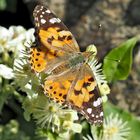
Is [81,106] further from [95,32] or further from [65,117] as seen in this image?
[95,32]

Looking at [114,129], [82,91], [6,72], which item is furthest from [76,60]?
[114,129]

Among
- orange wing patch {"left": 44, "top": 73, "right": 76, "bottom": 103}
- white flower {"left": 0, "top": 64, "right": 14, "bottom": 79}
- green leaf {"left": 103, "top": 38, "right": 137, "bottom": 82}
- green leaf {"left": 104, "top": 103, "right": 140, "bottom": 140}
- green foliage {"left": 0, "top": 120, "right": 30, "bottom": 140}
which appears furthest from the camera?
green foliage {"left": 0, "top": 120, "right": 30, "bottom": 140}

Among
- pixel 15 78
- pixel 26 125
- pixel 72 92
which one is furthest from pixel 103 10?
pixel 72 92

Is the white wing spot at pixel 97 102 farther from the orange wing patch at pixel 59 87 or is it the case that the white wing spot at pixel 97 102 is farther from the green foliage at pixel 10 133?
the green foliage at pixel 10 133

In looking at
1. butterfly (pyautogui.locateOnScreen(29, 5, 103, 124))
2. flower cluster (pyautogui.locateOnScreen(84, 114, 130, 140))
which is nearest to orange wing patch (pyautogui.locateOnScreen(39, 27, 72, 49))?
butterfly (pyautogui.locateOnScreen(29, 5, 103, 124))

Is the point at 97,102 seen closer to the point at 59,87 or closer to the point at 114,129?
the point at 59,87

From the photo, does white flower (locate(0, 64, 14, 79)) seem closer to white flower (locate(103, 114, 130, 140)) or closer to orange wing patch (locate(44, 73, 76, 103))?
orange wing patch (locate(44, 73, 76, 103))
